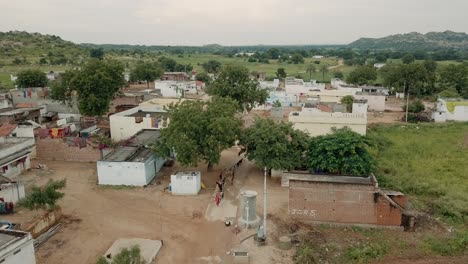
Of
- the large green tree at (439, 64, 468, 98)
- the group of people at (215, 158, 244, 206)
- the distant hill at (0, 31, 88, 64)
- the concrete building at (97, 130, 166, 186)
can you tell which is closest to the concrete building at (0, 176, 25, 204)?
the concrete building at (97, 130, 166, 186)

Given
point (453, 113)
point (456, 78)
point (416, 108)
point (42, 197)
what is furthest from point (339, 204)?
point (456, 78)

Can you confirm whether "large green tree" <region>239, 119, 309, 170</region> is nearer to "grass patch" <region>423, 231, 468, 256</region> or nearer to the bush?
"grass patch" <region>423, 231, 468, 256</region>

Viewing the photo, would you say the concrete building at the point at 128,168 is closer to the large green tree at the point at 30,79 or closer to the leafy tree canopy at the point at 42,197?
the leafy tree canopy at the point at 42,197

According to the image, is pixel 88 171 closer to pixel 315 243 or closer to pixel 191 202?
pixel 191 202

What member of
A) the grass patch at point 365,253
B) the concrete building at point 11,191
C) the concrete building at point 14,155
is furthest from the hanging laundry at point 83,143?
the grass patch at point 365,253

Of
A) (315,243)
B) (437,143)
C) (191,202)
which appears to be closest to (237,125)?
(191,202)

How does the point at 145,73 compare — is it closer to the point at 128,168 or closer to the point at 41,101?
the point at 41,101
